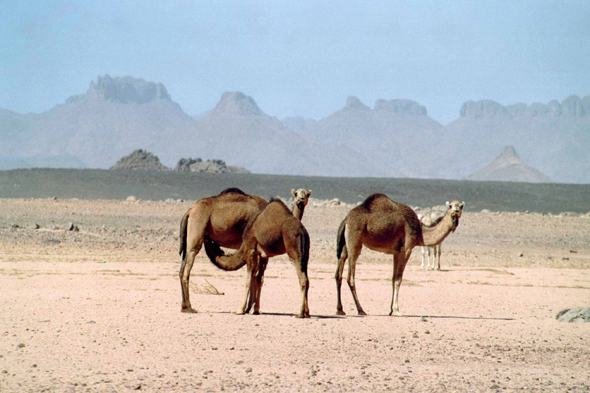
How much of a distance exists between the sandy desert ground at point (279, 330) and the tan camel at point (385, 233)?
843 millimetres

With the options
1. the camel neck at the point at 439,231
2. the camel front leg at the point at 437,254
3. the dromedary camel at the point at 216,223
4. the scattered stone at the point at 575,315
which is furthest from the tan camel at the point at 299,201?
the camel front leg at the point at 437,254

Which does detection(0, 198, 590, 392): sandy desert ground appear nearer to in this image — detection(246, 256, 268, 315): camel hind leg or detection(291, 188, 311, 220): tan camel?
detection(246, 256, 268, 315): camel hind leg

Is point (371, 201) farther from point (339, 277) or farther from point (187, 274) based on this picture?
point (187, 274)

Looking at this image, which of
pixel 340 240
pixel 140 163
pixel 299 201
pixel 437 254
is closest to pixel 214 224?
pixel 299 201

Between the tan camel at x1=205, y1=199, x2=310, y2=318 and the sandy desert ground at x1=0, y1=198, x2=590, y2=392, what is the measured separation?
0.61 metres

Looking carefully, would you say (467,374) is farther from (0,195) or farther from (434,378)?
(0,195)

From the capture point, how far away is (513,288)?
16922 mm

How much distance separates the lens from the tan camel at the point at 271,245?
11.3 m

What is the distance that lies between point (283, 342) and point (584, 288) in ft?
35.1

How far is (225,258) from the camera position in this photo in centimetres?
1182

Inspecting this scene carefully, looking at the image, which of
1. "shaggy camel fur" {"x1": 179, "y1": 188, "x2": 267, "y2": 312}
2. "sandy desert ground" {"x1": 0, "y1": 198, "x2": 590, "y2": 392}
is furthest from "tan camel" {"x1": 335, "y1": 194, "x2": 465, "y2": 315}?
"shaggy camel fur" {"x1": 179, "y1": 188, "x2": 267, "y2": 312}

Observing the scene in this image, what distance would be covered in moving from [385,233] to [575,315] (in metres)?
3.62

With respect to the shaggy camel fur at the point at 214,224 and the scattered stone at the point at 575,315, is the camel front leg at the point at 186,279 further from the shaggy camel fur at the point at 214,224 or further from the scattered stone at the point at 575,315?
the scattered stone at the point at 575,315

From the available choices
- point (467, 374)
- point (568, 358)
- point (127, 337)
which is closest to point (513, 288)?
point (568, 358)
